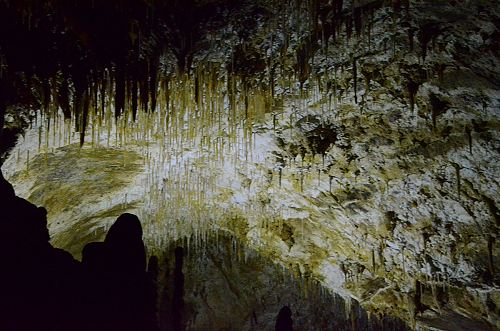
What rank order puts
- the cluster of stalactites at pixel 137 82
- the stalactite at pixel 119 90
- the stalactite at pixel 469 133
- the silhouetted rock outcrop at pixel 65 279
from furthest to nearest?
1. the silhouetted rock outcrop at pixel 65 279
2. the stalactite at pixel 469 133
3. the stalactite at pixel 119 90
4. the cluster of stalactites at pixel 137 82

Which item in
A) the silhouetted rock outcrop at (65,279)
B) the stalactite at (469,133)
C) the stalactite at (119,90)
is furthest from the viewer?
the silhouetted rock outcrop at (65,279)

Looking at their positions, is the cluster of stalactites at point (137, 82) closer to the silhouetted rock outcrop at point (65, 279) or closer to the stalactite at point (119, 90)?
the stalactite at point (119, 90)

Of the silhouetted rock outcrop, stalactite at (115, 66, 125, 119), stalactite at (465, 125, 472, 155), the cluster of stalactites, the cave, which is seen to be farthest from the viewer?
the silhouetted rock outcrop

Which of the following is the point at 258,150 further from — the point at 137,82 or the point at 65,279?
the point at 65,279

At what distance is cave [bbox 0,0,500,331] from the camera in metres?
4.98

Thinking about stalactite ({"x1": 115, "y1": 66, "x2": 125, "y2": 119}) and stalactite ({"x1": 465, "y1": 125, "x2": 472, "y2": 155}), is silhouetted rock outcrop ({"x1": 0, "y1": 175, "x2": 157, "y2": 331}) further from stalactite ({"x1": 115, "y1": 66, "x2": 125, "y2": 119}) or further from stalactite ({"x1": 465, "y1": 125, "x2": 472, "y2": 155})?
stalactite ({"x1": 465, "y1": 125, "x2": 472, "y2": 155})

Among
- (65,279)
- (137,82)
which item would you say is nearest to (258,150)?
(137,82)

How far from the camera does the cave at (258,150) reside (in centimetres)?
498

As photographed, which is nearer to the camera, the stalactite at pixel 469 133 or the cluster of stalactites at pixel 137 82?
the cluster of stalactites at pixel 137 82

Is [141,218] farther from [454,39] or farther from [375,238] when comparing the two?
[454,39]

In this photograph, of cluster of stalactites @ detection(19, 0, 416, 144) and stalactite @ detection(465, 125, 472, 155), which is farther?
stalactite @ detection(465, 125, 472, 155)

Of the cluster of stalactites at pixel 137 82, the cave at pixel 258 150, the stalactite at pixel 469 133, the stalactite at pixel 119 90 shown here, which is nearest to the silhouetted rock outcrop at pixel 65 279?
the cave at pixel 258 150

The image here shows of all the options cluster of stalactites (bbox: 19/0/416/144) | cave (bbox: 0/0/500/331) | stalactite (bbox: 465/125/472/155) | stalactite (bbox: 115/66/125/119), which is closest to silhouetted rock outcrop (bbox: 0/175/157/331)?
cave (bbox: 0/0/500/331)

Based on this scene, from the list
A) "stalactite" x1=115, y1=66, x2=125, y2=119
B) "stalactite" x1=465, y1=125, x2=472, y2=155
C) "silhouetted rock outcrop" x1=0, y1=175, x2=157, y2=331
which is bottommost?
"silhouetted rock outcrop" x1=0, y1=175, x2=157, y2=331
